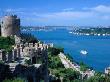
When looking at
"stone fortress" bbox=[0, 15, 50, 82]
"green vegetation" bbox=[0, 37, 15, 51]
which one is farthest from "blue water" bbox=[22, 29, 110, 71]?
"stone fortress" bbox=[0, 15, 50, 82]

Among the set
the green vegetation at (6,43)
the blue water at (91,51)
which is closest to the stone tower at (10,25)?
the green vegetation at (6,43)

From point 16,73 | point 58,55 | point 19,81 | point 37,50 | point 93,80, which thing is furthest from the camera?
point 58,55

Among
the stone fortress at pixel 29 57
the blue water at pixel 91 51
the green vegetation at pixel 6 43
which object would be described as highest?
the stone fortress at pixel 29 57

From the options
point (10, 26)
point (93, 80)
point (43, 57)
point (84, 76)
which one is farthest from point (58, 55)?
point (43, 57)

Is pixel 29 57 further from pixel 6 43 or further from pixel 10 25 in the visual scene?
pixel 10 25

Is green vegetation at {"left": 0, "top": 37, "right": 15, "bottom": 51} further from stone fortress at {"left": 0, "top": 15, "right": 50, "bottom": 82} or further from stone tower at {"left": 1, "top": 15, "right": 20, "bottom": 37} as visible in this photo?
stone fortress at {"left": 0, "top": 15, "right": 50, "bottom": 82}

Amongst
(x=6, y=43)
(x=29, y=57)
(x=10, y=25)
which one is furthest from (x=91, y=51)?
(x=29, y=57)

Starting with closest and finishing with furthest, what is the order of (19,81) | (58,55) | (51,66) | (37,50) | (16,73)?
1. (19,81)
2. (16,73)
3. (37,50)
4. (51,66)
5. (58,55)

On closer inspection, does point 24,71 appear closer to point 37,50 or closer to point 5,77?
point 5,77

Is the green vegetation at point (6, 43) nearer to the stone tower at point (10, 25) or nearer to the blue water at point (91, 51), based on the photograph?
the stone tower at point (10, 25)
